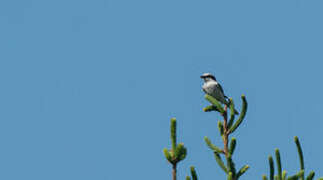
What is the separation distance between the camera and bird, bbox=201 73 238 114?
46.8ft

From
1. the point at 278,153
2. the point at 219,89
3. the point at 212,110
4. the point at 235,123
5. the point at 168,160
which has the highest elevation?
the point at 219,89

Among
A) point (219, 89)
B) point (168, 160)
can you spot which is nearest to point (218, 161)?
point (168, 160)

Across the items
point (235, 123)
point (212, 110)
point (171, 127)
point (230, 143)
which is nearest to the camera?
point (171, 127)

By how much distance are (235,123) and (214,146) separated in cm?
56

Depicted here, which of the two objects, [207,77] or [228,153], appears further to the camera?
[207,77]

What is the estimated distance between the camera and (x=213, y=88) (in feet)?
47.3

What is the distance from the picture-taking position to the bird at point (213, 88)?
14250 mm

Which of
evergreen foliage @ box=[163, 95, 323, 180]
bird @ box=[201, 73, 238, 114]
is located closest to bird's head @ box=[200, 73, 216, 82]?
bird @ box=[201, 73, 238, 114]

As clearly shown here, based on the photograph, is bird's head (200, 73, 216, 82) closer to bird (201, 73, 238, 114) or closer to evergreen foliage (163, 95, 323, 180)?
bird (201, 73, 238, 114)

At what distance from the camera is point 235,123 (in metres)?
8.17

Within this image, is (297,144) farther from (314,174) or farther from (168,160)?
(168,160)

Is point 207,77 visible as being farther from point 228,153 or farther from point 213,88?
point 228,153

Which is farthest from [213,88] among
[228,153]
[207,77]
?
[228,153]

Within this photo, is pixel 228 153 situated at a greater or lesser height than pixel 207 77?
lesser
